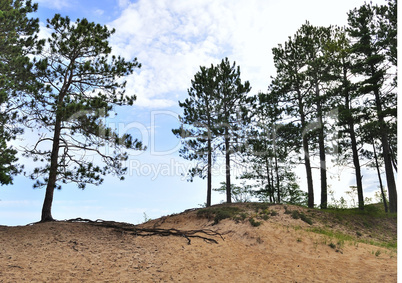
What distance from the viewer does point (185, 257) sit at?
29.7ft

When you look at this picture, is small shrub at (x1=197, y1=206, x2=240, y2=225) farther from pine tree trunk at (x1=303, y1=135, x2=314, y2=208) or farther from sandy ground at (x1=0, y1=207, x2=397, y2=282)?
pine tree trunk at (x1=303, y1=135, x2=314, y2=208)

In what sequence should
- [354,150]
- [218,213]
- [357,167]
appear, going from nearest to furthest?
[218,213] < [357,167] < [354,150]

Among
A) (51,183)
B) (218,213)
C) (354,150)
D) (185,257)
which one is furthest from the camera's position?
(354,150)

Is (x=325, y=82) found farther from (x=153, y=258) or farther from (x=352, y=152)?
(x=153, y=258)

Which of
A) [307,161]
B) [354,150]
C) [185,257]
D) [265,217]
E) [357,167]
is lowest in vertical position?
[185,257]

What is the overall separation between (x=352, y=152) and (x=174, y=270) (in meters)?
17.1

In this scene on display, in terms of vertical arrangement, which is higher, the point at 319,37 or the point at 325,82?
the point at 319,37

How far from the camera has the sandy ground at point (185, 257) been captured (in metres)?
7.51

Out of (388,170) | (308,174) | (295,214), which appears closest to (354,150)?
(388,170)

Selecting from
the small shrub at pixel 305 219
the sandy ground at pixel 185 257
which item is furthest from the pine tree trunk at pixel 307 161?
the sandy ground at pixel 185 257

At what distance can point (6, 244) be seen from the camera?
9453mm

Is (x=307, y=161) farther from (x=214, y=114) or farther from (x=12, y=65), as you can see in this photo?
(x=12, y=65)

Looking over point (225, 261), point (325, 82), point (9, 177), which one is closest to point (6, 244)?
point (9, 177)

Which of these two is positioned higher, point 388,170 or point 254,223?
point 388,170
